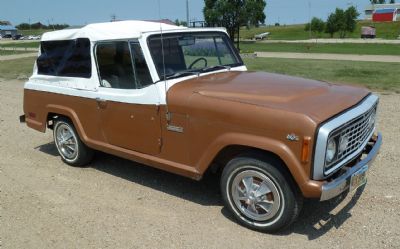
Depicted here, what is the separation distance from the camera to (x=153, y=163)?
4.53 meters

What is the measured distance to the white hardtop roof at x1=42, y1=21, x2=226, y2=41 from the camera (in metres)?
4.67

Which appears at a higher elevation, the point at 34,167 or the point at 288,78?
the point at 288,78

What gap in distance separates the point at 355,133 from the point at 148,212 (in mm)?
2167

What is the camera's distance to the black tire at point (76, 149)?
5633 mm

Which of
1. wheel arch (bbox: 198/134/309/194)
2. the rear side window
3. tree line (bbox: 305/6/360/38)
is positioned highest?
tree line (bbox: 305/6/360/38)

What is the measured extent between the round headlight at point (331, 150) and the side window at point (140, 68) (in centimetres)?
192

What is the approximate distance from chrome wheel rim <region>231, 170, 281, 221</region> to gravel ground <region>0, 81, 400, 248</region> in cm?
20

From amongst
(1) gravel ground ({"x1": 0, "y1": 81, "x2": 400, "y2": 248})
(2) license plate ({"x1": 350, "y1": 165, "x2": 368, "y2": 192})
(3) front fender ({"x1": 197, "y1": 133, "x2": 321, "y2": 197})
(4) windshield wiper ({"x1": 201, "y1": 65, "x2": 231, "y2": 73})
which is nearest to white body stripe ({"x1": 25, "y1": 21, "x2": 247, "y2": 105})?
(4) windshield wiper ({"x1": 201, "y1": 65, "x2": 231, "y2": 73})

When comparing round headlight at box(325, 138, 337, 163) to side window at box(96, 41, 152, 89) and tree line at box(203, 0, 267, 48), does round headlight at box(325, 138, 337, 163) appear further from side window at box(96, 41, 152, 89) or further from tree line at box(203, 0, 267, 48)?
tree line at box(203, 0, 267, 48)

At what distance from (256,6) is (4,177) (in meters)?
44.8

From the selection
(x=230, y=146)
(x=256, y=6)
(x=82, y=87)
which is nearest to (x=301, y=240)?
(x=230, y=146)

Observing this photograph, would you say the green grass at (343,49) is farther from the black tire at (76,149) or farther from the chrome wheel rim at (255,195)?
the chrome wheel rim at (255,195)

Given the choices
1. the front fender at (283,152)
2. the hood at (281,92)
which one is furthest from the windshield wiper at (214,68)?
the front fender at (283,152)

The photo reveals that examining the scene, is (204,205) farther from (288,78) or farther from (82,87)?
(82,87)
